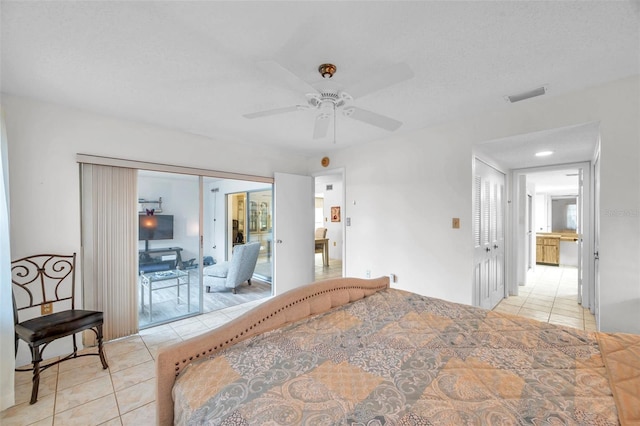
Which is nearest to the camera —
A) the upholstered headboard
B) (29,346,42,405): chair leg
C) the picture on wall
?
the upholstered headboard

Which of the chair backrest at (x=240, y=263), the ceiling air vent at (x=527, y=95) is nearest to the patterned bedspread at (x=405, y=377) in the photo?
the ceiling air vent at (x=527, y=95)

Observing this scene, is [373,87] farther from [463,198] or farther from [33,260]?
[33,260]

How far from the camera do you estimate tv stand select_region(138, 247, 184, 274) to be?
3.27 meters

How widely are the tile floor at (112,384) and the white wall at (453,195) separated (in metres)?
1.36

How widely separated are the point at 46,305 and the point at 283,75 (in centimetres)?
294

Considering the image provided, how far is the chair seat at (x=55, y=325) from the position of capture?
1.92 m

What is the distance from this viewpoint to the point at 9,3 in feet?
4.42

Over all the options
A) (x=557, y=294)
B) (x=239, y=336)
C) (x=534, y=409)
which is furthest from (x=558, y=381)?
(x=557, y=294)

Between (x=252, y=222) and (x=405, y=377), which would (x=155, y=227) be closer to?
(x=252, y=222)

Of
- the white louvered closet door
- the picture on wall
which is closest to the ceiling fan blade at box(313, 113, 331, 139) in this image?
the white louvered closet door

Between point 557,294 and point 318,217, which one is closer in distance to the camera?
point 557,294

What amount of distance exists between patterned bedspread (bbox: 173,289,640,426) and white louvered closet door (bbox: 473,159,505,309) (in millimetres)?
1721

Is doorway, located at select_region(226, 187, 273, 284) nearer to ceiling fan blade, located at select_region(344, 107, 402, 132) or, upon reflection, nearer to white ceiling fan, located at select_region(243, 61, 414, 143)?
white ceiling fan, located at select_region(243, 61, 414, 143)

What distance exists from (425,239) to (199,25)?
118 inches
